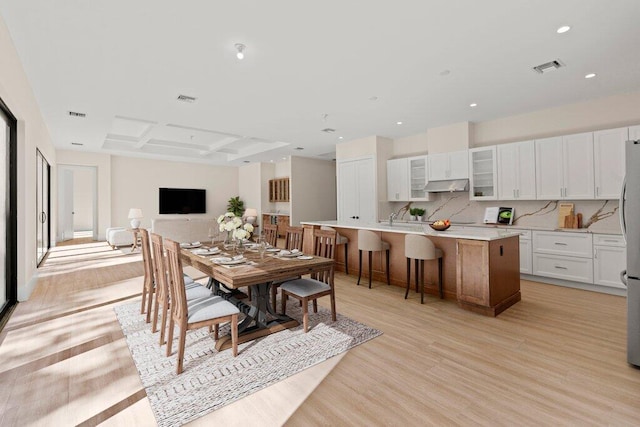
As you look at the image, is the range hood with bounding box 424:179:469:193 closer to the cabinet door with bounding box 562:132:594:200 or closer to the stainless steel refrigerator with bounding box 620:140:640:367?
the cabinet door with bounding box 562:132:594:200

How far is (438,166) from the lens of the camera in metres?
6.07

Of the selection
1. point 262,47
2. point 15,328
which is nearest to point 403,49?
point 262,47

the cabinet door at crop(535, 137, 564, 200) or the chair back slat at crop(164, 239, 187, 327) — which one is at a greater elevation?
the cabinet door at crop(535, 137, 564, 200)

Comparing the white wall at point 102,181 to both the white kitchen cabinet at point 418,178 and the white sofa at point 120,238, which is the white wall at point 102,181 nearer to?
the white sofa at point 120,238

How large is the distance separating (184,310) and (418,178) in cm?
547

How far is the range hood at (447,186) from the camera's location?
564 centimetres

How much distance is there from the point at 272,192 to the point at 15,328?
819 centimetres

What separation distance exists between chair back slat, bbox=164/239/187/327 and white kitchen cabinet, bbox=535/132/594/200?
5.36 metres

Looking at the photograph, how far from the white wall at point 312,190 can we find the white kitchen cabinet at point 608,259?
6529 millimetres

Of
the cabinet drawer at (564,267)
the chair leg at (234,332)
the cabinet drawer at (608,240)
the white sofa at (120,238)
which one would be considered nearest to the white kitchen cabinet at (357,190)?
the cabinet drawer at (564,267)

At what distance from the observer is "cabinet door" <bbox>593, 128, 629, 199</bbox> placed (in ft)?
13.9

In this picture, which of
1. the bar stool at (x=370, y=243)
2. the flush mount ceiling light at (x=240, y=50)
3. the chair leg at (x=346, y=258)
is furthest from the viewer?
the chair leg at (x=346, y=258)

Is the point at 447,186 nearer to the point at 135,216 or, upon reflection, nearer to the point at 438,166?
the point at 438,166

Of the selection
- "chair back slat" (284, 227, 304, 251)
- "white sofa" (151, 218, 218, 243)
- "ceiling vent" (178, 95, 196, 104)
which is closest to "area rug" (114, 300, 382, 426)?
"chair back slat" (284, 227, 304, 251)
